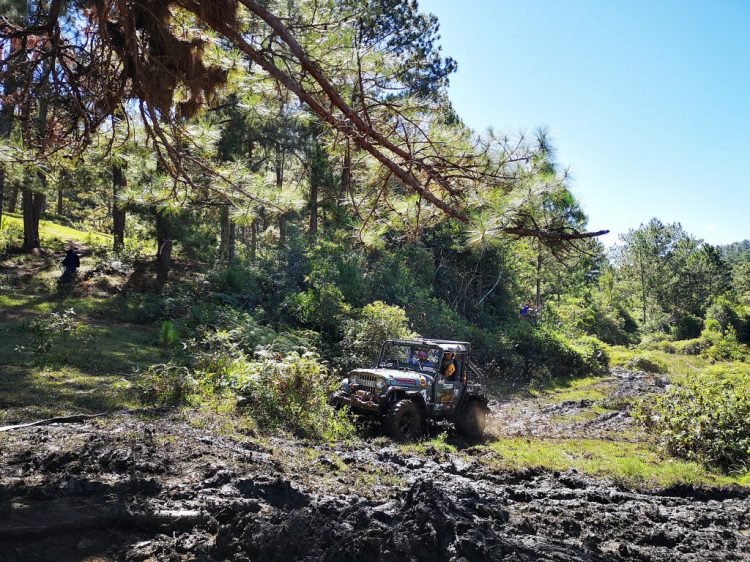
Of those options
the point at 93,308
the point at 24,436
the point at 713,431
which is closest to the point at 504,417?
the point at 713,431

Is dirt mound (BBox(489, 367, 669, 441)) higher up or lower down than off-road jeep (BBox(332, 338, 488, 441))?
lower down

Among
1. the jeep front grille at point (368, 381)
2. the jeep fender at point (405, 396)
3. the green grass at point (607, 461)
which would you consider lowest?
the green grass at point (607, 461)

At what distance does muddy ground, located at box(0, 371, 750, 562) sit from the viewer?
3562 millimetres

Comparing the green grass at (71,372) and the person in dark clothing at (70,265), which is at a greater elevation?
the person in dark clothing at (70,265)

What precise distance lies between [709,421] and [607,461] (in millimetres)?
2010

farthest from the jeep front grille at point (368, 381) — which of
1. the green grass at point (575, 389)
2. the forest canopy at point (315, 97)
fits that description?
the green grass at point (575, 389)

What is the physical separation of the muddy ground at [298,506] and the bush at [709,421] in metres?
1.64

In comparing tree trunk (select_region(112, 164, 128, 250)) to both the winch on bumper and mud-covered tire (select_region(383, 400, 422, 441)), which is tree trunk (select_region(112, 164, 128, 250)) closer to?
the winch on bumper

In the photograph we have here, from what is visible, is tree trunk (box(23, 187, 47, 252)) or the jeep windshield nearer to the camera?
the jeep windshield

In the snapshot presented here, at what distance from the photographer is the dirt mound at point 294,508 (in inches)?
140

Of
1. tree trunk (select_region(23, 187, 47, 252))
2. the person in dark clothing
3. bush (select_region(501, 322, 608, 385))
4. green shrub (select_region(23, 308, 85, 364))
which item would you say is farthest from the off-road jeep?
tree trunk (select_region(23, 187, 47, 252))

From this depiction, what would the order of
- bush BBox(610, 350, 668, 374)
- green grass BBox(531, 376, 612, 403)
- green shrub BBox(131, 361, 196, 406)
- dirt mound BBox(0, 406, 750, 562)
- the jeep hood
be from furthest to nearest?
bush BBox(610, 350, 668, 374)
green grass BBox(531, 376, 612, 403)
the jeep hood
green shrub BBox(131, 361, 196, 406)
dirt mound BBox(0, 406, 750, 562)

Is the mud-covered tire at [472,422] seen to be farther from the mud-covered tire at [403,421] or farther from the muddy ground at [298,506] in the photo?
the muddy ground at [298,506]

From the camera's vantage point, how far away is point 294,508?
4.40m
